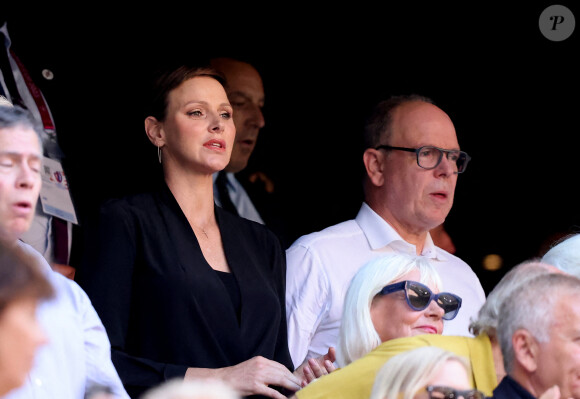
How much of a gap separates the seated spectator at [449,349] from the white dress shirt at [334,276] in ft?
2.89

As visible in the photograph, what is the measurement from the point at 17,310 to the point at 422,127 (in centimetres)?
290

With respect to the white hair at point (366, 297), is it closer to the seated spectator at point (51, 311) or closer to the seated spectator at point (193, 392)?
the seated spectator at point (51, 311)

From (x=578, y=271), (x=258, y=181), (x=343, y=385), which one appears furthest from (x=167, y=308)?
(x=258, y=181)

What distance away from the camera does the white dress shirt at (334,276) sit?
160 inches

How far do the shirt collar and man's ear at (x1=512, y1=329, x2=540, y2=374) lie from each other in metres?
1.54

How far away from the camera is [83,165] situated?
4.75 m

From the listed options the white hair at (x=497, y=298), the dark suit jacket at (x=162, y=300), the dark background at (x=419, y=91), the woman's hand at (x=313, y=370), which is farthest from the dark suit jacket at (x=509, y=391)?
the dark background at (x=419, y=91)

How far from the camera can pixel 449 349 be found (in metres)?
2.98

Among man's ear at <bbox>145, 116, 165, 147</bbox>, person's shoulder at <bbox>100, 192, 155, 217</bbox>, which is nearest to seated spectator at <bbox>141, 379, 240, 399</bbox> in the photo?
person's shoulder at <bbox>100, 192, 155, 217</bbox>

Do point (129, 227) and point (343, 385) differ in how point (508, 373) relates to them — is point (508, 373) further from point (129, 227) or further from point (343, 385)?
point (129, 227)

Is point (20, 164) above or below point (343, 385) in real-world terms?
above

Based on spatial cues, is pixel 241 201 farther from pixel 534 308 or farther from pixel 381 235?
pixel 534 308

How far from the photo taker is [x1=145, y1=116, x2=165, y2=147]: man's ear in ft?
12.6

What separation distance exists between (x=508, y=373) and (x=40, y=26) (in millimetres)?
2856
